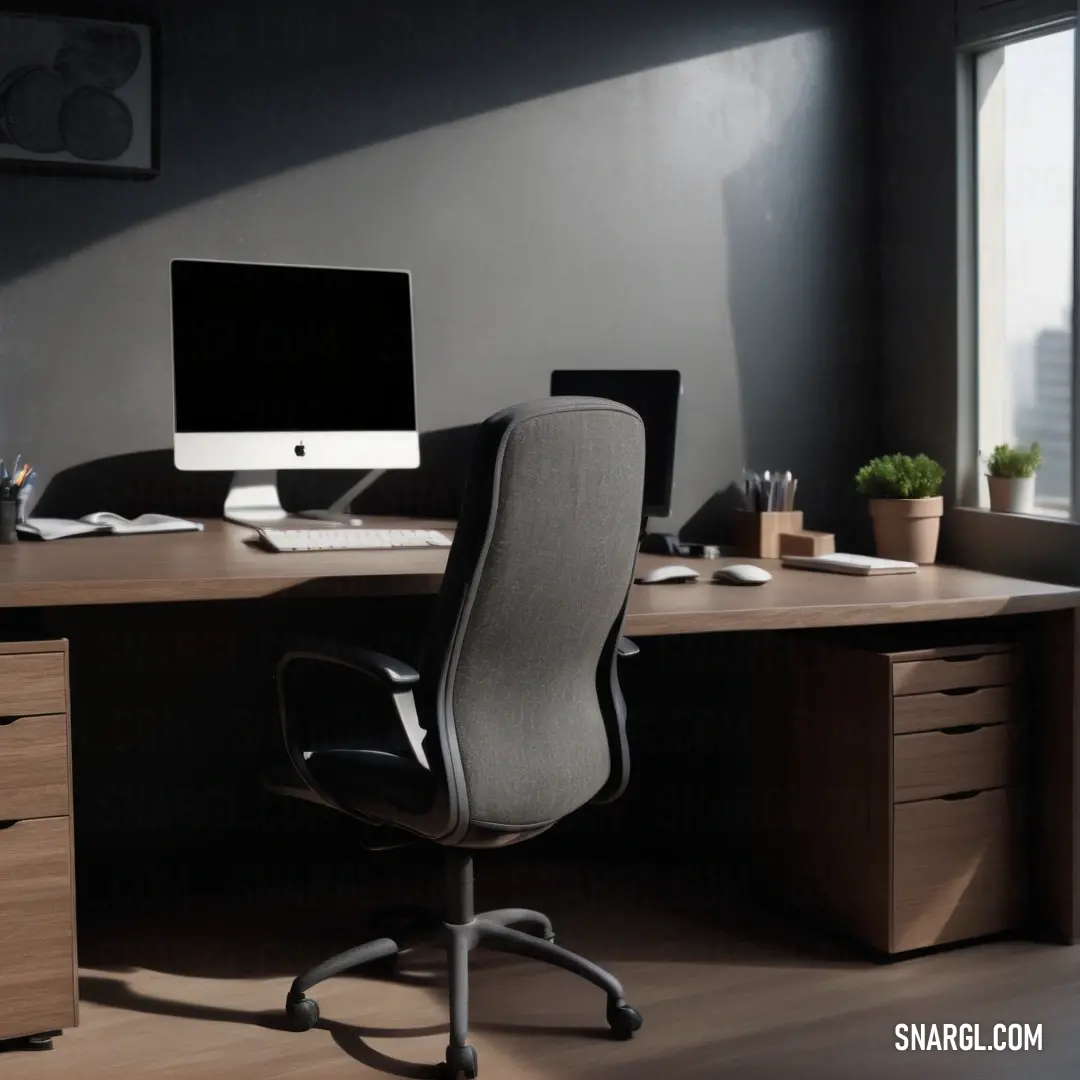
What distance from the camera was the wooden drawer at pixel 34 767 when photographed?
2.30 metres

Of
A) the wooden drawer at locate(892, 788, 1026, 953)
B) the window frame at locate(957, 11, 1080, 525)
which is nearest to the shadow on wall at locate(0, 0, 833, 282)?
the window frame at locate(957, 11, 1080, 525)

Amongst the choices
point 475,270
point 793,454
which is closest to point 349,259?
point 475,270

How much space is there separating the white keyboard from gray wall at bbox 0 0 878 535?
560 mm

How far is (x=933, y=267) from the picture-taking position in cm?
354

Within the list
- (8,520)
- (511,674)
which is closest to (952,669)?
(511,674)

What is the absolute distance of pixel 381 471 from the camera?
3381mm

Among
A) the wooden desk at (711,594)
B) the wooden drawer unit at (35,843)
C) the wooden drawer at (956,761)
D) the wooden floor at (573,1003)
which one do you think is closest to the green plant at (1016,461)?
the wooden desk at (711,594)

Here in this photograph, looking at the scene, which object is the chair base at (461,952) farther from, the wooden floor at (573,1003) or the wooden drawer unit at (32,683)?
the wooden drawer unit at (32,683)

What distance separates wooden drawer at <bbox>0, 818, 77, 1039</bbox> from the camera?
231 centimetres

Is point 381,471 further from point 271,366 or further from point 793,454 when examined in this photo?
point 793,454

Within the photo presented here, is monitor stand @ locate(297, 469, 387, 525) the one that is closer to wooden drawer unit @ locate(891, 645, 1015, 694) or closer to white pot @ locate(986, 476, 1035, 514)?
wooden drawer unit @ locate(891, 645, 1015, 694)

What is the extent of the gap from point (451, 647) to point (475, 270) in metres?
1.52

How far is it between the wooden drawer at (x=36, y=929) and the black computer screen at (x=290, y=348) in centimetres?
100

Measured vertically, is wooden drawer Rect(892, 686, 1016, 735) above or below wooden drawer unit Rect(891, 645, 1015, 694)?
below
